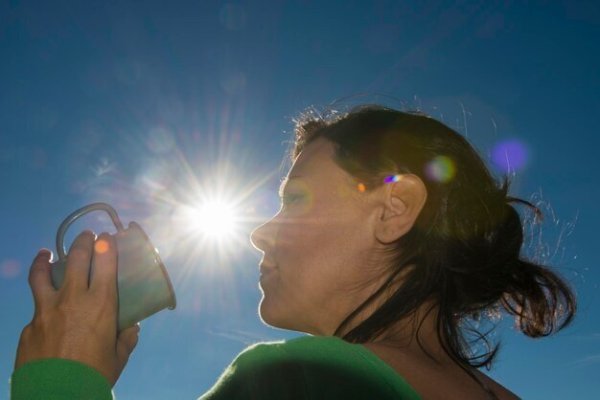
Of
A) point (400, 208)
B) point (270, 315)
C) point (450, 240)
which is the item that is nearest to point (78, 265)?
point (270, 315)

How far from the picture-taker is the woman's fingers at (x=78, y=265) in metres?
1.73

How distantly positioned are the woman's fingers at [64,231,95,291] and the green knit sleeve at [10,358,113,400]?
0.28 m

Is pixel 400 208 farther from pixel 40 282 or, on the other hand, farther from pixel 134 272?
pixel 40 282

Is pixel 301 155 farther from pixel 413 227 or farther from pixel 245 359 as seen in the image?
pixel 245 359

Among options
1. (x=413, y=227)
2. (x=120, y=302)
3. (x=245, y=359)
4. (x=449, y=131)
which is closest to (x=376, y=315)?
(x=413, y=227)

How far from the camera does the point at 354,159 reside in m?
2.33

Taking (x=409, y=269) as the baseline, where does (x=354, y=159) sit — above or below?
above

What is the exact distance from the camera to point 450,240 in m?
2.16

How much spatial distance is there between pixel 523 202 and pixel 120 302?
1.97 m

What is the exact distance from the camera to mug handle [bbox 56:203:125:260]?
74.1 inches

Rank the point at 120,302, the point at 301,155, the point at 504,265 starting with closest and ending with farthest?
1. the point at 120,302
2. the point at 504,265
3. the point at 301,155

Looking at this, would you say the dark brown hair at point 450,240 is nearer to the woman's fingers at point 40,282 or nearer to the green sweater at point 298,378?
the green sweater at point 298,378

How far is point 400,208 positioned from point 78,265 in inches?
47.6

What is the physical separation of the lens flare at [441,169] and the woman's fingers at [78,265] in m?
1.37
